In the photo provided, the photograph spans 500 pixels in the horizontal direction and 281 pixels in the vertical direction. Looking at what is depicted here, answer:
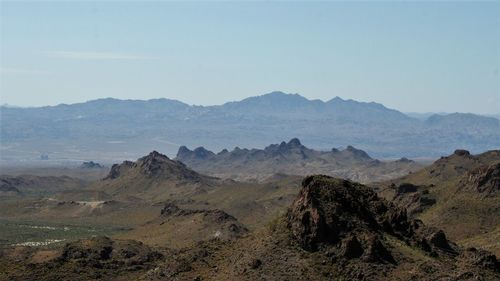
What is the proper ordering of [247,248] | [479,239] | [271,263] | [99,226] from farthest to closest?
[99,226], [479,239], [247,248], [271,263]

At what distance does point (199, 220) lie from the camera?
144 metres

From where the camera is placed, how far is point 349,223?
222 feet

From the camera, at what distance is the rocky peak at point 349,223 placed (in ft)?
214

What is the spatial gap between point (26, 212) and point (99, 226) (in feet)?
110

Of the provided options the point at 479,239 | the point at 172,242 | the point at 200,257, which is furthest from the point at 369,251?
the point at 172,242

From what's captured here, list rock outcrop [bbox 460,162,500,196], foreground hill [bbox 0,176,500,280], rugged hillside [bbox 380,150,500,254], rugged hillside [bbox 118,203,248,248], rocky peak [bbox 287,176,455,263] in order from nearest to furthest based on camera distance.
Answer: foreground hill [bbox 0,176,500,280] < rocky peak [bbox 287,176,455,263] < rugged hillside [bbox 380,150,500,254] < rock outcrop [bbox 460,162,500,196] < rugged hillside [bbox 118,203,248,248]

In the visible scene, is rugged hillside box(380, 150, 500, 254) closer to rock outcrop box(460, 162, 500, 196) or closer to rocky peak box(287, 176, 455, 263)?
rock outcrop box(460, 162, 500, 196)

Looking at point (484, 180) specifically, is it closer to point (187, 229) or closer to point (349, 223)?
point (187, 229)

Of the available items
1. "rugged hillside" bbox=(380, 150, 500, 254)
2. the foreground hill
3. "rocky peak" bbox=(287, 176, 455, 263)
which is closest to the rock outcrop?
"rugged hillside" bbox=(380, 150, 500, 254)

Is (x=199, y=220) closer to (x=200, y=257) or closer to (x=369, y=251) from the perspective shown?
(x=200, y=257)

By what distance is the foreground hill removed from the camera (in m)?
63.2

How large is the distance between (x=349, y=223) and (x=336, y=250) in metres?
3.37

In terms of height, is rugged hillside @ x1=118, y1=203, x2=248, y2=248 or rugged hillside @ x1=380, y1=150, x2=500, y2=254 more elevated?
rugged hillside @ x1=380, y1=150, x2=500, y2=254

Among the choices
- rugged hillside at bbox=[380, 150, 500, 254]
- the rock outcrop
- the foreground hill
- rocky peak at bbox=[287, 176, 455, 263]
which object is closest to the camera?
the foreground hill
